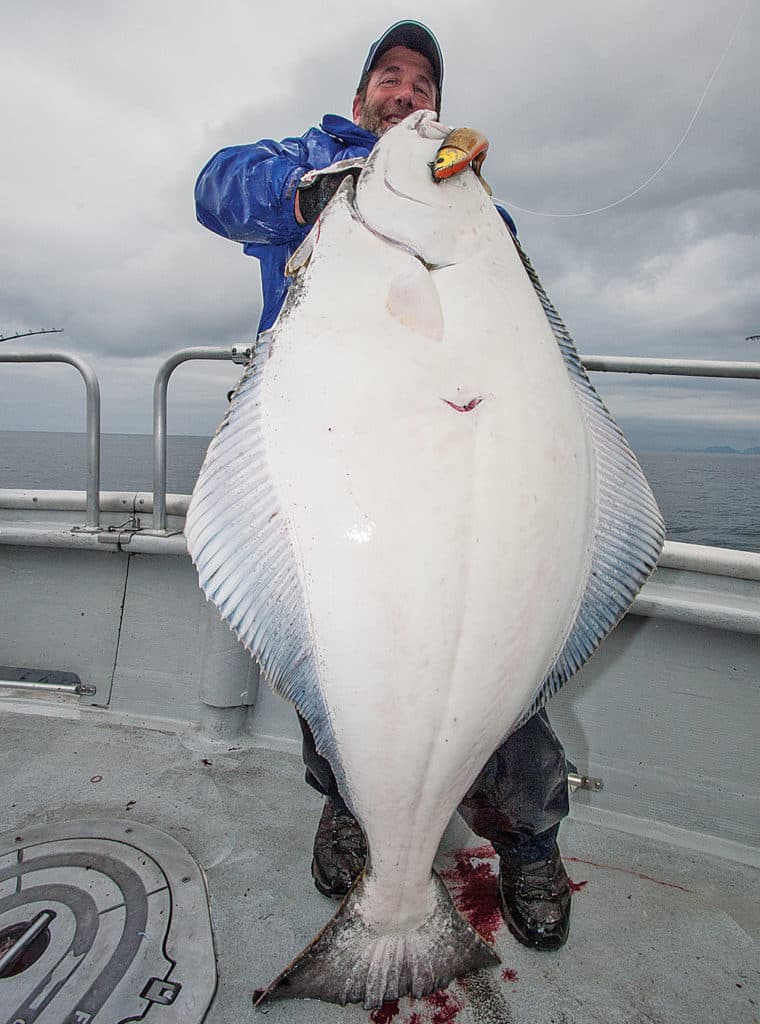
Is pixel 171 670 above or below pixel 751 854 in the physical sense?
above

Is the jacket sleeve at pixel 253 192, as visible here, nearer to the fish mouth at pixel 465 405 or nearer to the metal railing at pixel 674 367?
the fish mouth at pixel 465 405

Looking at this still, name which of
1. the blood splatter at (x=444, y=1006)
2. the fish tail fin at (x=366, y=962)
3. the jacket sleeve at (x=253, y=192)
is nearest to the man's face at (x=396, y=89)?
the jacket sleeve at (x=253, y=192)

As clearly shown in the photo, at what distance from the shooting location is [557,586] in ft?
3.84

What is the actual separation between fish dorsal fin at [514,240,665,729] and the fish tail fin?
494 mm

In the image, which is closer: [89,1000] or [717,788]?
[89,1000]

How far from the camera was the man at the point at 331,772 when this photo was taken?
1.63 meters

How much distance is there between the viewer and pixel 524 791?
164cm

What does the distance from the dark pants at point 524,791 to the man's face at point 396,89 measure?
1865 millimetres

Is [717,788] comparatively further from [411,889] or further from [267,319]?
[267,319]

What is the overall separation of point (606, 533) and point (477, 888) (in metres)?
1.15

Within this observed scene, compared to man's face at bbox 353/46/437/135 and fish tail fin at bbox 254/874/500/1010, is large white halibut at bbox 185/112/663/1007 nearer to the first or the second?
fish tail fin at bbox 254/874/500/1010

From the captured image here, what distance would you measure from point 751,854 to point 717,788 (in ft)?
0.66

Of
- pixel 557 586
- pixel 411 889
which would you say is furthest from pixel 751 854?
pixel 557 586

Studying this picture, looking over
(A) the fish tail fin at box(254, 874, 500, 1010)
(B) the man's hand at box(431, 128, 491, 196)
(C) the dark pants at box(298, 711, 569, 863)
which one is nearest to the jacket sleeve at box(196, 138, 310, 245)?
(B) the man's hand at box(431, 128, 491, 196)
